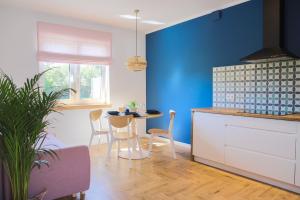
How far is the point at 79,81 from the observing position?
4.64 m

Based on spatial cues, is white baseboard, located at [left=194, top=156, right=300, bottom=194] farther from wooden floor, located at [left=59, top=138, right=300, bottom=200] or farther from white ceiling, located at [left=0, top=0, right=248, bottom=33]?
white ceiling, located at [left=0, top=0, right=248, bottom=33]

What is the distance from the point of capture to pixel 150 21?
15.1 feet

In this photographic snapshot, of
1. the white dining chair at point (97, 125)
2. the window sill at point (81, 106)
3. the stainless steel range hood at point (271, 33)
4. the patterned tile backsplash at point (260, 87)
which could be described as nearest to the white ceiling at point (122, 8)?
the stainless steel range hood at point (271, 33)

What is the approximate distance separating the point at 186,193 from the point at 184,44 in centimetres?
296

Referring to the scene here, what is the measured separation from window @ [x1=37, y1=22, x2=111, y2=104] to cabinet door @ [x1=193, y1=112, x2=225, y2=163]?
222 centimetres

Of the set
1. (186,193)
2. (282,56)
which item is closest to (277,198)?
(186,193)

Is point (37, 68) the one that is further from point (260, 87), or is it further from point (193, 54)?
point (260, 87)

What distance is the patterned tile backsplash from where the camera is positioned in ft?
9.80

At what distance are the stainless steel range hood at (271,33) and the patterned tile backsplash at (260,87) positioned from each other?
217 mm

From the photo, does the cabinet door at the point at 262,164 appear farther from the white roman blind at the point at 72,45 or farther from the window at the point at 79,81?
the white roman blind at the point at 72,45

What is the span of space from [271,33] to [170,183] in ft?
7.90

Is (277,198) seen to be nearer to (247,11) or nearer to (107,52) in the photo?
(247,11)

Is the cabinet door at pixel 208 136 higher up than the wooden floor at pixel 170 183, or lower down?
higher up

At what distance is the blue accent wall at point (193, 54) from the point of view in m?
3.56
